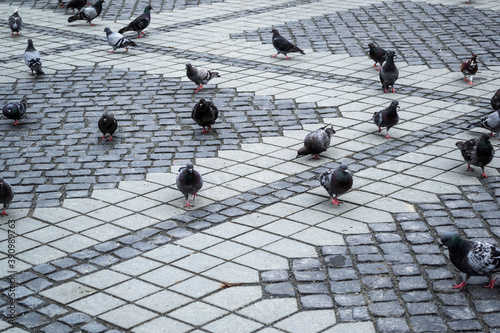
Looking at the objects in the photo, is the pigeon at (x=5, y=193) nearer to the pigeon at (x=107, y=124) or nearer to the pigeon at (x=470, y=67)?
the pigeon at (x=107, y=124)

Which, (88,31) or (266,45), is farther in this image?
(88,31)

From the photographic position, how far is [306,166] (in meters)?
8.11

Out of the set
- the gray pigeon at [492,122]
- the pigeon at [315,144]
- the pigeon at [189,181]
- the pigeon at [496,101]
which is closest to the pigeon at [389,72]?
the pigeon at [496,101]

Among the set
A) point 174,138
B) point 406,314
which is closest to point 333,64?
point 174,138

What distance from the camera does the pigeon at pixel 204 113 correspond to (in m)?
8.91

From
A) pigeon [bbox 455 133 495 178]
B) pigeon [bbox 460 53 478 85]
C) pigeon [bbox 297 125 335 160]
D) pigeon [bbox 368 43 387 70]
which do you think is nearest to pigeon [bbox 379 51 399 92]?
pigeon [bbox 368 43 387 70]

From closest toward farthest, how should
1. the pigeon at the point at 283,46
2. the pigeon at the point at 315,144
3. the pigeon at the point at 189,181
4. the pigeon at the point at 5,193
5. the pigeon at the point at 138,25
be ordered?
1. the pigeon at the point at 5,193
2. the pigeon at the point at 189,181
3. the pigeon at the point at 315,144
4. the pigeon at the point at 283,46
5. the pigeon at the point at 138,25

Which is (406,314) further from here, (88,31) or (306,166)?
(88,31)

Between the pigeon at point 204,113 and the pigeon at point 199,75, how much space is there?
188 cm

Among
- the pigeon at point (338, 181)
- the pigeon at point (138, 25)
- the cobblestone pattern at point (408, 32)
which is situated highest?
the pigeon at point (138, 25)

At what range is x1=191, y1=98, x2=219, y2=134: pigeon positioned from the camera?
29.2ft

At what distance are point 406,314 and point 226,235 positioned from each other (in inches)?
84.2

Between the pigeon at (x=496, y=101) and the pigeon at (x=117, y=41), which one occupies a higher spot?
the pigeon at (x=117, y=41)

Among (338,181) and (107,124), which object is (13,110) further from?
(338,181)
